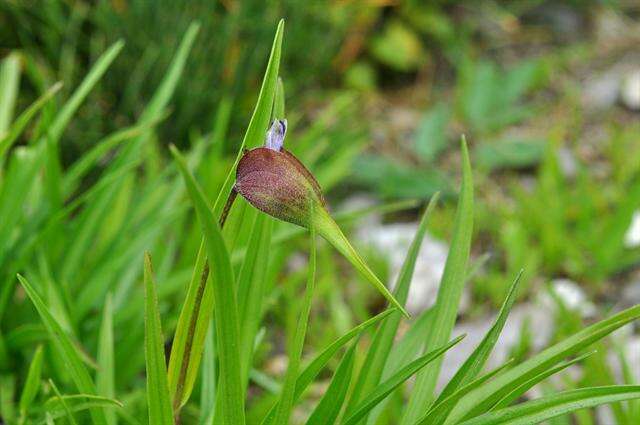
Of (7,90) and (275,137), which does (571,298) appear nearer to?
(7,90)

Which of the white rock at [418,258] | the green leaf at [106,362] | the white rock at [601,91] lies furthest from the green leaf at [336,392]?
the white rock at [601,91]

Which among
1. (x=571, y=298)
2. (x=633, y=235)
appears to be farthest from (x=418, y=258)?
(x=633, y=235)

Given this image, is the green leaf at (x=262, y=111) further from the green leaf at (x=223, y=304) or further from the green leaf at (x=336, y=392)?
the green leaf at (x=336, y=392)

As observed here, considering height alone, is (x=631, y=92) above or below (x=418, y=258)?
above

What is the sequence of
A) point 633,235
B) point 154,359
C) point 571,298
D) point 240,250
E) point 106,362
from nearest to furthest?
1. point 154,359
2. point 106,362
3. point 240,250
4. point 571,298
5. point 633,235

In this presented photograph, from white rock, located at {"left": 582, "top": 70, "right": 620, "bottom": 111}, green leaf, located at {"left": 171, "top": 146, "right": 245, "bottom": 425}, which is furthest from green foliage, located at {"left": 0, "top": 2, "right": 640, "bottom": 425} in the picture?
white rock, located at {"left": 582, "top": 70, "right": 620, "bottom": 111}

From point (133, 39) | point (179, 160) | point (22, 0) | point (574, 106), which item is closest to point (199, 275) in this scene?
point (179, 160)
